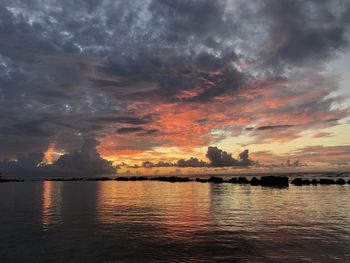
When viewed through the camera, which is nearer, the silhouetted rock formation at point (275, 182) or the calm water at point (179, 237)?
the calm water at point (179, 237)

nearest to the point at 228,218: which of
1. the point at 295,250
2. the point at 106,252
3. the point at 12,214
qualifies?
the point at 295,250

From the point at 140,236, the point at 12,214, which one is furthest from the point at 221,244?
the point at 12,214

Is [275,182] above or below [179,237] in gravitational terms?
above

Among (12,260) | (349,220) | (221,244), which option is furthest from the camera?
(349,220)

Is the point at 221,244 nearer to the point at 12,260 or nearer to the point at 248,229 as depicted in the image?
the point at 248,229

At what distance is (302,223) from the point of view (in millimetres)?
37781

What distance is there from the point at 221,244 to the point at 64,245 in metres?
13.2

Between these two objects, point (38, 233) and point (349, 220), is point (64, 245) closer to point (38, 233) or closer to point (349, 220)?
point (38, 233)

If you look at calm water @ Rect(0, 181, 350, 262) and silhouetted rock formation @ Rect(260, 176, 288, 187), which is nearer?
calm water @ Rect(0, 181, 350, 262)

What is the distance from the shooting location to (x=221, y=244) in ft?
90.6

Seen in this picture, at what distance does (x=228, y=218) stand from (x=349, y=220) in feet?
47.4

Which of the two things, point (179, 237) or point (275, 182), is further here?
point (275, 182)

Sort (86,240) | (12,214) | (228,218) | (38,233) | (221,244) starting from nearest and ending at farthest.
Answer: (221,244), (86,240), (38,233), (228,218), (12,214)

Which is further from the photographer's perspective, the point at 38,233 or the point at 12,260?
the point at 38,233
